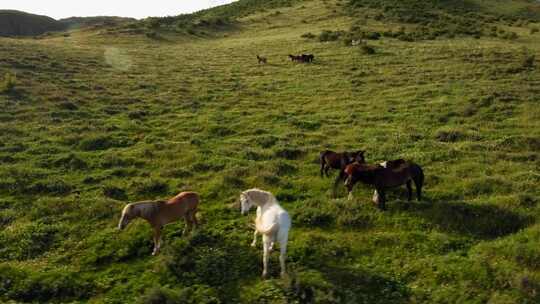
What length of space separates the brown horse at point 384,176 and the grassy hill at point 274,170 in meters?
0.53

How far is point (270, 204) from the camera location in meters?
12.0

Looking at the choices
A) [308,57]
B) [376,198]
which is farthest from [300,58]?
[376,198]

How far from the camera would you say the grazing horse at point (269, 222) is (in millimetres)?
11062

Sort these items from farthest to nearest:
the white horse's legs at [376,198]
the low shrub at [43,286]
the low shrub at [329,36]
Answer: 1. the low shrub at [329,36]
2. the white horse's legs at [376,198]
3. the low shrub at [43,286]

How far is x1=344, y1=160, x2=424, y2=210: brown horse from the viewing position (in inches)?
574

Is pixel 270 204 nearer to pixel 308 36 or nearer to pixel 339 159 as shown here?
pixel 339 159

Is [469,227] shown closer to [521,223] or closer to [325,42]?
[521,223]

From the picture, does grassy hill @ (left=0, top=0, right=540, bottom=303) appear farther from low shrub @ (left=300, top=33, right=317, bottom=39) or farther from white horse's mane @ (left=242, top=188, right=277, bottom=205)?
low shrub @ (left=300, top=33, right=317, bottom=39)

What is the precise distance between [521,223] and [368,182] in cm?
419

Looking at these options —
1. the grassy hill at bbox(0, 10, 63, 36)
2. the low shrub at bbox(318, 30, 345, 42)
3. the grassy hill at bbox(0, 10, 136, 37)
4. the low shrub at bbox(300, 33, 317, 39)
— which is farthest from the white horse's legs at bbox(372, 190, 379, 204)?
the grassy hill at bbox(0, 10, 63, 36)

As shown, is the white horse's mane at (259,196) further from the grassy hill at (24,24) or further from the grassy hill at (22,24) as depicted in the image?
the grassy hill at (22,24)

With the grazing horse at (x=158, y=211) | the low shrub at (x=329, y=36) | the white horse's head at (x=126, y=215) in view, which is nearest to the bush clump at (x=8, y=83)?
the grazing horse at (x=158, y=211)

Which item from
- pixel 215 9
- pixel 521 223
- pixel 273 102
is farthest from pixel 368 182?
pixel 215 9

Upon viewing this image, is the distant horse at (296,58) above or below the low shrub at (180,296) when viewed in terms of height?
above
